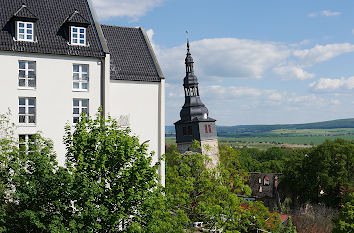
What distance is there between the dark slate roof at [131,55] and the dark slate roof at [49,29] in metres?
2.49

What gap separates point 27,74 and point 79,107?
395cm

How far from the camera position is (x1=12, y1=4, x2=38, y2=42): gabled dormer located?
27266mm

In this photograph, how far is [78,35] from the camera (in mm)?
29250

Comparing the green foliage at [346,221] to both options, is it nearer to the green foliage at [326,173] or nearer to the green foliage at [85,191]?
the green foliage at [85,191]

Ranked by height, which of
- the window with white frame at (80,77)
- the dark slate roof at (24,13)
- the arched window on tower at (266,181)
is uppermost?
the dark slate roof at (24,13)

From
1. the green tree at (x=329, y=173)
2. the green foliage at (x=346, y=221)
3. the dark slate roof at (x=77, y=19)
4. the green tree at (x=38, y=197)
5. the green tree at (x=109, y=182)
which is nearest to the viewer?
the green tree at (x=38, y=197)

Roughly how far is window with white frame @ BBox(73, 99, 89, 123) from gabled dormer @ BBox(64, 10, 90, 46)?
3.94 metres

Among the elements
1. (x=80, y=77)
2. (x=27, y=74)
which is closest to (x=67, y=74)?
(x=80, y=77)

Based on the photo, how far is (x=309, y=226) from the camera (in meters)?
51.8

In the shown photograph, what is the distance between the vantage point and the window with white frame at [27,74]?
27.1m

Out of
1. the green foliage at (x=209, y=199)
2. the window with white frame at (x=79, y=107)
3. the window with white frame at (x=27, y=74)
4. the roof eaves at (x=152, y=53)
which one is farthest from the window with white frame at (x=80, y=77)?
the green foliage at (x=209, y=199)

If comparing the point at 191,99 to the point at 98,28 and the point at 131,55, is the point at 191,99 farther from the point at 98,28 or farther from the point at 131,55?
the point at 98,28

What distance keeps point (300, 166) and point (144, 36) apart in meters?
40.5

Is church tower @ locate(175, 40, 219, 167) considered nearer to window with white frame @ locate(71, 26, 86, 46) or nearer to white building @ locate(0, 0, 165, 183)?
white building @ locate(0, 0, 165, 183)
